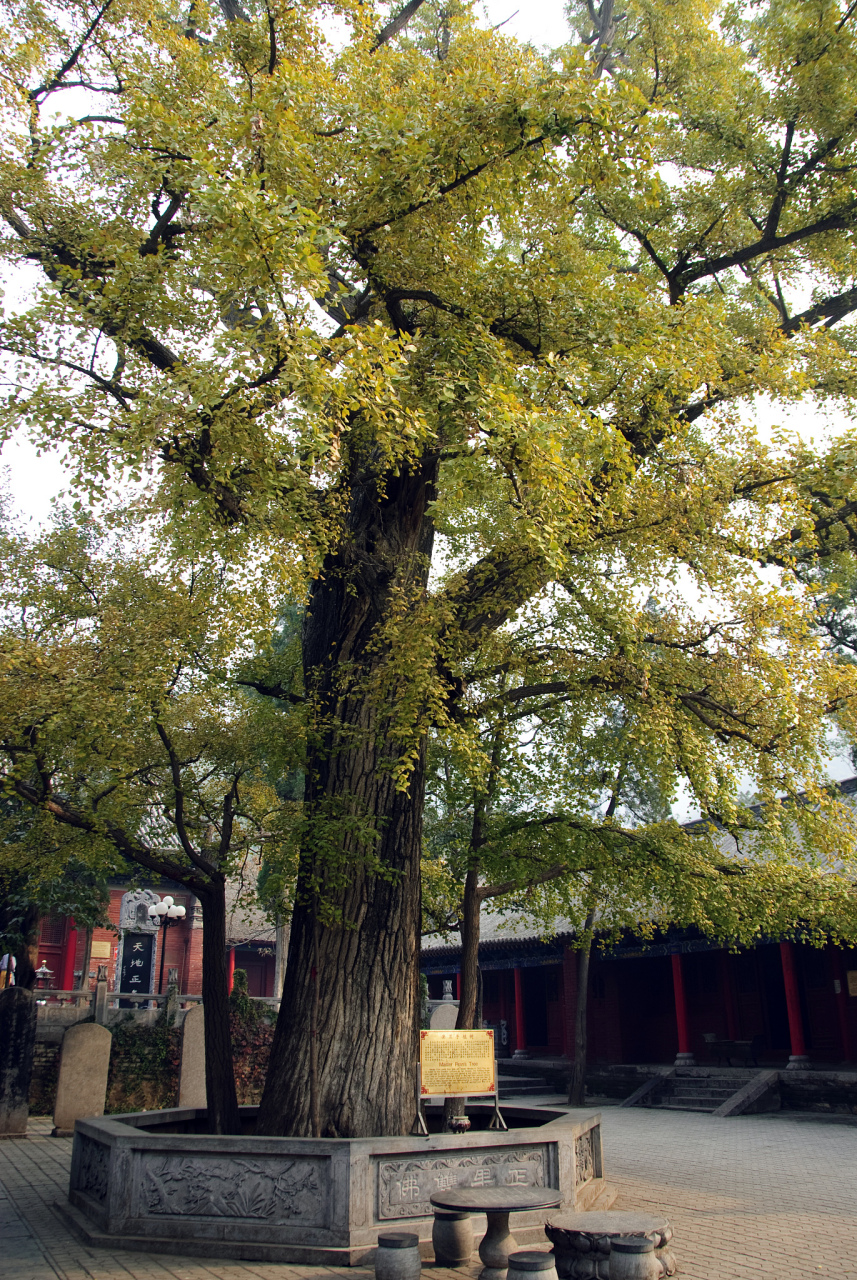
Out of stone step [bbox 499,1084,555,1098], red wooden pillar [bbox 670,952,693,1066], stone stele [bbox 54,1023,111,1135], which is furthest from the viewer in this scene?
stone step [bbox 499,1084,555,1098]

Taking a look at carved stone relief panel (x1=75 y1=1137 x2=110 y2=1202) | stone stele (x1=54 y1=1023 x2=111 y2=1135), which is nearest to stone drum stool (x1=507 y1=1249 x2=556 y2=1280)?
carved stone relief panel (x1=75 y1=1137 x2=110 y2=1202)

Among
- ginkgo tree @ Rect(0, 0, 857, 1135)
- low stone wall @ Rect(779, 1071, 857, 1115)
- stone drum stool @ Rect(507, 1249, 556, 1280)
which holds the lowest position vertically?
low stone wall @ Rect(779, 1071, 857, 1115)

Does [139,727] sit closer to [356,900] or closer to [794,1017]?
[356,900]

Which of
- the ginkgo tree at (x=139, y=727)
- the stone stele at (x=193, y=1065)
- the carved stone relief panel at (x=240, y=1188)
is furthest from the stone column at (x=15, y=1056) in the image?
the carved stone relief panel at (x=240, y=1188)

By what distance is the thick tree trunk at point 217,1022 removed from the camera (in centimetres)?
864

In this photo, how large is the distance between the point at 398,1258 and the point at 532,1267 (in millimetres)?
978

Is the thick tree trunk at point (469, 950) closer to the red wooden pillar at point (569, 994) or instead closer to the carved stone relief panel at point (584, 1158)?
the carved stone relief panel at point (584, 1158)

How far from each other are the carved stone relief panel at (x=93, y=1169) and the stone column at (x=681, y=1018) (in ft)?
46.6

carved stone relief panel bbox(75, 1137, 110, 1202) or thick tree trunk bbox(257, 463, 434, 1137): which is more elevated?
thick tree trunk bbox(257, 463, 434, 1137)

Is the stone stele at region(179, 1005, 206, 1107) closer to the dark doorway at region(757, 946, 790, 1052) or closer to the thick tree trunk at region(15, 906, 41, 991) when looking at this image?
the thick tree trunk at region(15, 906, 41, 991)

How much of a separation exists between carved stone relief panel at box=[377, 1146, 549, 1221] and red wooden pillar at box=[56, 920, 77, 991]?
24518 millimetres

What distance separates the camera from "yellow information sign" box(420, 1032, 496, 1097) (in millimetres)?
7492

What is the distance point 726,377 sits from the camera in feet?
32.0

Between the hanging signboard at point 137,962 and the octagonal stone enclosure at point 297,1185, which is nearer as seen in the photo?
Answer: the octagonal stone enclosure at point 297,1185
